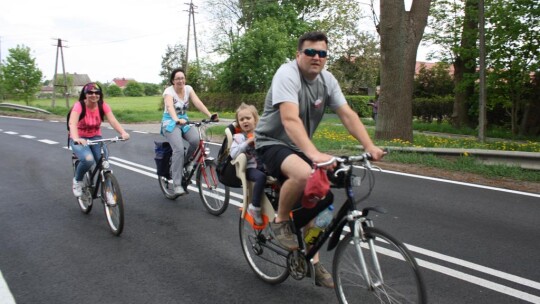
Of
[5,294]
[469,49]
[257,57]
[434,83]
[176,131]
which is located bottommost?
[5,294]

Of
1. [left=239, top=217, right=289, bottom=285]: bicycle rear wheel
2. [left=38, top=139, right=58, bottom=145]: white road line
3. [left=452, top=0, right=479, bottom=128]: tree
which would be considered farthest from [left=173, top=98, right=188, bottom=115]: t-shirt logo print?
[left=452, top=0, right=479, bottom=128]: tree

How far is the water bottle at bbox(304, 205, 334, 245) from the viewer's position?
3.19 meters

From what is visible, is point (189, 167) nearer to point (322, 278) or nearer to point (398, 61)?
point (322, 278)

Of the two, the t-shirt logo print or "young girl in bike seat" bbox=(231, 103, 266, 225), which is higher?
the t-shirt logo print

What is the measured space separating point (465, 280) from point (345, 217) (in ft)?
5.10

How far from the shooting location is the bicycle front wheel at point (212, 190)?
5.75 metres

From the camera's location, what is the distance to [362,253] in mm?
2785

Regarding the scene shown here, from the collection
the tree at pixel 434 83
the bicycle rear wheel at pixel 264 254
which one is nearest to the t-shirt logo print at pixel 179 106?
the bicycle rear wheel at pixel 264 254

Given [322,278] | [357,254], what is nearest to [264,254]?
[322,278]

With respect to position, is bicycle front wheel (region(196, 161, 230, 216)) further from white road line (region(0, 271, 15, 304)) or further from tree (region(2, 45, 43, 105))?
tree (region(2, 45, 43, 105))

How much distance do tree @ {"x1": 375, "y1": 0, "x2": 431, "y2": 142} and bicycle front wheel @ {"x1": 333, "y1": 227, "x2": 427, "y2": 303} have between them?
394 inches

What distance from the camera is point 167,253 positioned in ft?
14.5

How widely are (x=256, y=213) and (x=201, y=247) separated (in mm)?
1332

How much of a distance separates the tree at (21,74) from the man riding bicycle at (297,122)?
116ft
